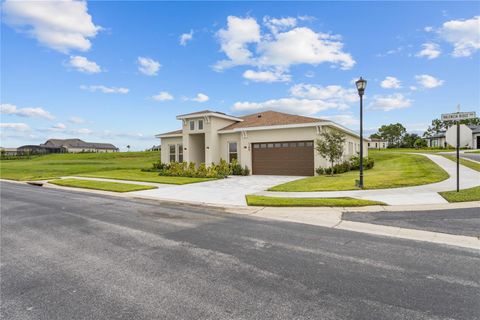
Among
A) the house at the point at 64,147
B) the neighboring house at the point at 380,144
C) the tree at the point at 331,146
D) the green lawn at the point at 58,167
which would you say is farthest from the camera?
the house at the point at 64,147

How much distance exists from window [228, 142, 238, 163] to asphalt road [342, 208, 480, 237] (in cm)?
1615

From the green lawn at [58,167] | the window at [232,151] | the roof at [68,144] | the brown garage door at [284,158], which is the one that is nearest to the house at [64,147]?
the roof at [68,144]

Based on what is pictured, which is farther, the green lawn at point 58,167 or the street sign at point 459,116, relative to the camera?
the green lawn at point 58,167

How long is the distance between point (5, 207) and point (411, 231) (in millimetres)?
14156

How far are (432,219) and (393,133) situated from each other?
289 feet

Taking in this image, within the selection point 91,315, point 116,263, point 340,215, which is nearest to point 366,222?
point 340,215

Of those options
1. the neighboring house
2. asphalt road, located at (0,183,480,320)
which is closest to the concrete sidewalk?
asphalt road, located at (0,183,480,320)

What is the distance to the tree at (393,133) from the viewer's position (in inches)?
3275

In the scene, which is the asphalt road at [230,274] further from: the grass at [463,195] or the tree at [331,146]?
the tree at [331,146]

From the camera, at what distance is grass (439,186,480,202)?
9.02 m

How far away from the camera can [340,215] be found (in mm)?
7891

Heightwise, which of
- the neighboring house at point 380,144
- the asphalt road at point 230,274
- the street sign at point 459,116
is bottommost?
the asphalt road at point 230,274

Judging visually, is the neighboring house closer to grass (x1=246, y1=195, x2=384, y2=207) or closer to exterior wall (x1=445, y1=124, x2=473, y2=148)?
exterior wall (x1=445, y1=124, x2=473, y2=148)

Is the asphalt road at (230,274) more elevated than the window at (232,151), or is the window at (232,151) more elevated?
the window at (232,151)
